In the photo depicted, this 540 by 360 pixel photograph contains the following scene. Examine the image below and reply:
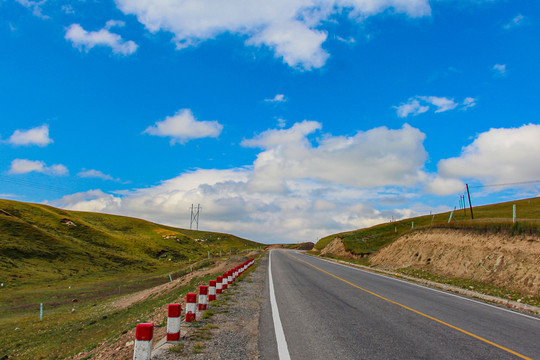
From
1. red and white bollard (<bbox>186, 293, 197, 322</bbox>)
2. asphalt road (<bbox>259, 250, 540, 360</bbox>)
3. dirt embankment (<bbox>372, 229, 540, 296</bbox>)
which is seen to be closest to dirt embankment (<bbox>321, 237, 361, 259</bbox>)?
dirt embankment (<bbox>372, 229, 540, 296</bbox>)

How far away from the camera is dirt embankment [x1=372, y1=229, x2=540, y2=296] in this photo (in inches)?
662

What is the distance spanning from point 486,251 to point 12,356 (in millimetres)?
26999

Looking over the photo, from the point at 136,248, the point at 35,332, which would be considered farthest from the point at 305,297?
the point at 136,248

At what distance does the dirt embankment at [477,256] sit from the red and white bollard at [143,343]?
17.0 m

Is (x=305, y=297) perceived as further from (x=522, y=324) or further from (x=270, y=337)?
(x=522, y=324)

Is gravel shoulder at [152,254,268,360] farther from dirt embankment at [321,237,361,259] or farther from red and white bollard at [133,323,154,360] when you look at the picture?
dirt embankment at [321,237,361,259]

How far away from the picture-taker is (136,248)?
78.9m

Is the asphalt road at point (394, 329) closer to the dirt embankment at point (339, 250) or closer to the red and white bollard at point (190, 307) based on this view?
the red and white bollard at point (190, 307)

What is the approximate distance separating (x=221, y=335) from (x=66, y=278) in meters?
47.8

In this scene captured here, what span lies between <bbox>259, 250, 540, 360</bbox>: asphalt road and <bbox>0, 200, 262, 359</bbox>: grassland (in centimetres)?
864

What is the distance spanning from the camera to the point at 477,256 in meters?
21.6

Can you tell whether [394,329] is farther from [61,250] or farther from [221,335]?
[61,250]

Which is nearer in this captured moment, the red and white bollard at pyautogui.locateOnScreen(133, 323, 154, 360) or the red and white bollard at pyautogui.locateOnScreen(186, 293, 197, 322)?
the red and white bollard at pyautogui.locateOnScreen(133, 323, 154, 360)

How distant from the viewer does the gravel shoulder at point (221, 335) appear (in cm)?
596
